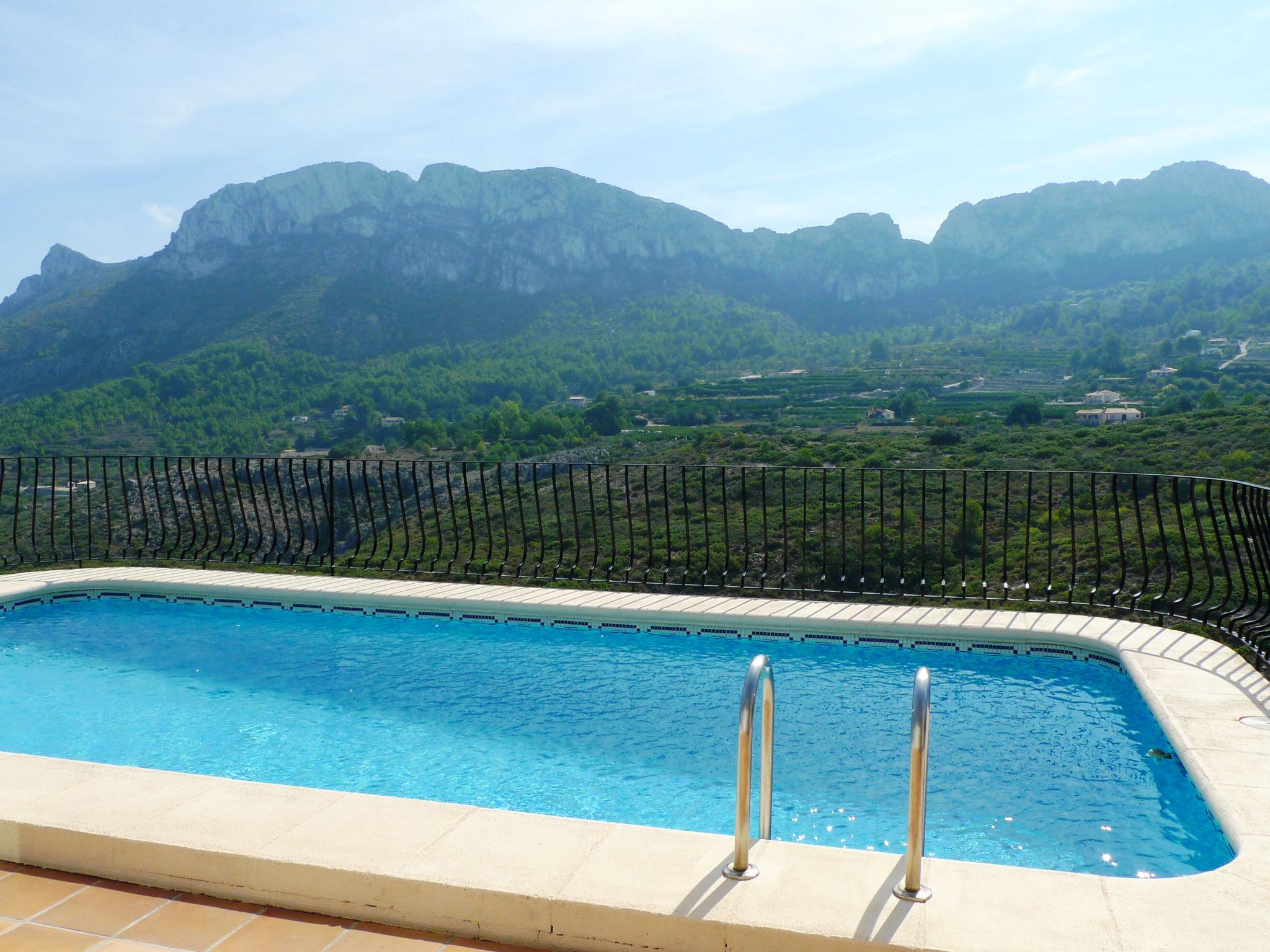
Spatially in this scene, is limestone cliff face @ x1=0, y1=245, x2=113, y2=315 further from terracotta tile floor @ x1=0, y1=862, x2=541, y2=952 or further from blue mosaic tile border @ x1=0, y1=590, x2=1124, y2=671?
terracotta tile floor @ x1=0, y1=862, x2=541, y2=952

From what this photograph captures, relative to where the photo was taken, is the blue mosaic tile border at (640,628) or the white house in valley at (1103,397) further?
the white house in valley at (1103,397)

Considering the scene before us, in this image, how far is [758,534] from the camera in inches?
504

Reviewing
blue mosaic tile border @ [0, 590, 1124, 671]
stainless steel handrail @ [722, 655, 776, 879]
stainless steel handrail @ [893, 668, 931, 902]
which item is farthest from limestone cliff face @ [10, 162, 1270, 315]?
stainless steel handrail @ [893, 668, 931, 902]

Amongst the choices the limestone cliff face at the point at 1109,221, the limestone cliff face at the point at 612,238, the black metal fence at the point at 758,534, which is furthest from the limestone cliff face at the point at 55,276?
the limestone cliff face at the point at 1109,221

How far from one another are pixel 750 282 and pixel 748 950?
309 feet

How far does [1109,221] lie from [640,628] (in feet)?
411

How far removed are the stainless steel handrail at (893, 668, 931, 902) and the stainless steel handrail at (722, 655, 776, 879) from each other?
0.32 meters

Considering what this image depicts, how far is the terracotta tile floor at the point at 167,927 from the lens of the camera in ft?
6.60

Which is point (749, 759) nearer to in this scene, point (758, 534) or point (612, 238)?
point (758, 534)

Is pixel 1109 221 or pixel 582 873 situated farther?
pixel 1109 221

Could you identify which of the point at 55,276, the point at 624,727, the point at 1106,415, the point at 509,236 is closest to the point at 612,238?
the point at 509,236

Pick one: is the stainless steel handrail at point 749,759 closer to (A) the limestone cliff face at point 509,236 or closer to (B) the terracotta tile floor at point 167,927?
(B) the terracotta tile floor at point 167,927

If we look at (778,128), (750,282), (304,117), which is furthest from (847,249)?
(304,117)

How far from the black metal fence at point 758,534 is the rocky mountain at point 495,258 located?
4391cm
